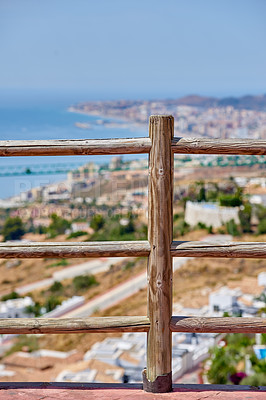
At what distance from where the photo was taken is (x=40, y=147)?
1.79 m

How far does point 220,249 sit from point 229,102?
71115 millimetres

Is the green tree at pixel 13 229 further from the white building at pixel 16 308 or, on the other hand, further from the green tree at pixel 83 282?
the white building at pixel 16 308

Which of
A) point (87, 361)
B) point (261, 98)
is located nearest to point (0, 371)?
point (87, 361)

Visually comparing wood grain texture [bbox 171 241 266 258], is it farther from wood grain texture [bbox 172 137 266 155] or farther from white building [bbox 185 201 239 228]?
white building [bbox 185 201 239 228]

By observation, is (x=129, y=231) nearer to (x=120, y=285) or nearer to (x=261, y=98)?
(x=120, y=285)

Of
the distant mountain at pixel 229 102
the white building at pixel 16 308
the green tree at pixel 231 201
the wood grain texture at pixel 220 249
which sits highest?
the distant mountain at pixel 229 102

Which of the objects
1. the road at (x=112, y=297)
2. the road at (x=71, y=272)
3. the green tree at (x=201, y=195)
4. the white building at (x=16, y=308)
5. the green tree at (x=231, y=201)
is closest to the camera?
the white building at (x=16, y=308)

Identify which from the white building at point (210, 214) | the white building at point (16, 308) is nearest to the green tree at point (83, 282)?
the white building at point (16, 308)

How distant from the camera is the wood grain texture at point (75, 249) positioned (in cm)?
178

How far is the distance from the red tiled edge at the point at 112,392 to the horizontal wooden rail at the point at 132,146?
2.68 ft

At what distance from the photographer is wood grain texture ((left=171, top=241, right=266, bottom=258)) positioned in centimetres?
178

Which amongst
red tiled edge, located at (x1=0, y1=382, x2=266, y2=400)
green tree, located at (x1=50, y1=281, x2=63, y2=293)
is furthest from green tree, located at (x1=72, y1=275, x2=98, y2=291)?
red tiled edge, located at (x1=0, y1=382, x2=266, y2=400)

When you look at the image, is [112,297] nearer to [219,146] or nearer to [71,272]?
[71,272]

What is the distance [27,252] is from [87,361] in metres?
14.1
